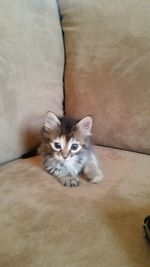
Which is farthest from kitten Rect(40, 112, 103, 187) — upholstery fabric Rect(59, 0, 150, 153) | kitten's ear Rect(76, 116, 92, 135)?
upholstery fabric Rect(59, 0, 150, 153)

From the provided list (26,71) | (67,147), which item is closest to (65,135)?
(67,147)

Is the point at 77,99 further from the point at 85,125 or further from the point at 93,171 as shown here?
the point at 93,171

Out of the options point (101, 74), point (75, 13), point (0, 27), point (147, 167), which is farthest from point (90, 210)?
point (75, 13)

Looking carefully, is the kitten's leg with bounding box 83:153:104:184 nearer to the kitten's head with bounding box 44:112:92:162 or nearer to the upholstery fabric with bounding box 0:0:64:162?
the kitten's head with bounding box 44:112:92:162

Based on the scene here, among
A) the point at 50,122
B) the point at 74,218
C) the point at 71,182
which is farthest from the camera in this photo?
the point at 50,122

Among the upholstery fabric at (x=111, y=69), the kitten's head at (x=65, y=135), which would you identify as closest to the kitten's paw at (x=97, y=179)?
the kitten's head at (x=65, y=135)

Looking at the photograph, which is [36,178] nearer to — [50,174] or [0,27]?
[50,174]

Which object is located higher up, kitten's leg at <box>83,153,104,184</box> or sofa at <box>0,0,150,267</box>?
sofa at <box>0,0,150,267</box>
